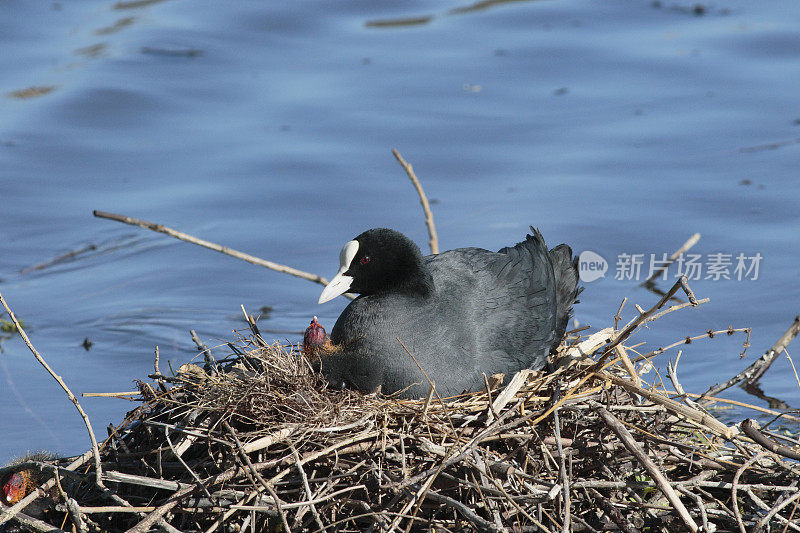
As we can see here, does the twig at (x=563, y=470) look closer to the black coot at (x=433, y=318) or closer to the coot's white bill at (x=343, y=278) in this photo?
the black coot at (x=433, y=318)

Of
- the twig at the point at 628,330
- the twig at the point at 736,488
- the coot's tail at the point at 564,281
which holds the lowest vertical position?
the twig at the point at 736,488

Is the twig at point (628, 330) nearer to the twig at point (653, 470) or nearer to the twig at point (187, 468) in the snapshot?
the twig at point (653, 470)

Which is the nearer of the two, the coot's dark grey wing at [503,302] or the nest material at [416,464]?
the nest material at [416,464]

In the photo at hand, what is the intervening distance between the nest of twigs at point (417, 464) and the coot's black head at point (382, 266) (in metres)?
0.49

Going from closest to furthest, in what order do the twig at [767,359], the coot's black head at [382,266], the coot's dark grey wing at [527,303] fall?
the coot's black head at [382,266]
the coot's dark grey wing at [527,303]
the twig at [767,359]

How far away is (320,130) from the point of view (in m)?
8.49

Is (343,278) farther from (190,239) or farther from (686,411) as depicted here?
(686,411)

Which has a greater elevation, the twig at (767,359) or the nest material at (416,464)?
the nest material at (416,464)

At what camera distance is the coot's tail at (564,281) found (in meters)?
4.57

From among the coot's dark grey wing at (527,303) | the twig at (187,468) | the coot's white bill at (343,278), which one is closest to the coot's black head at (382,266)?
the coot's white bill at (343,278)

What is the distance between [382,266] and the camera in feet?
13.2

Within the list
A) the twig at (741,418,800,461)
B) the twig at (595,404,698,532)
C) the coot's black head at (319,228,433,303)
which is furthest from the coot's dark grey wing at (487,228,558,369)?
the twig at (741,418,800,461)

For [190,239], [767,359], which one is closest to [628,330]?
[767,359]

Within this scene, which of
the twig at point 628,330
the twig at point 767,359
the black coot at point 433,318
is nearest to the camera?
the twig at point 628,330
